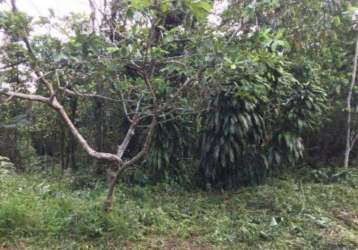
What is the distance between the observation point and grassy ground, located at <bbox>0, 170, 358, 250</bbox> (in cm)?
338

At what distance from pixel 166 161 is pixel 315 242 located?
215 cm

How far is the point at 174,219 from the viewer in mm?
3986

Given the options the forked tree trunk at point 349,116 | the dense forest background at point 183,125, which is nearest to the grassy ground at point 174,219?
the dense forest background at point 183,125

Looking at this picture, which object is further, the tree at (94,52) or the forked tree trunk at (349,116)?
the forked tree trunk at (349,116)

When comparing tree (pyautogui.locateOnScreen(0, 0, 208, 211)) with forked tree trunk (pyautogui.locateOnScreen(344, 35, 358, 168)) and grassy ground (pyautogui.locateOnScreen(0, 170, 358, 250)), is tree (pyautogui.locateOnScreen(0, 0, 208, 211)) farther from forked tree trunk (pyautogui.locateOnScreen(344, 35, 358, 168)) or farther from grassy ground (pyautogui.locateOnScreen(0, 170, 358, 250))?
forked tree trunk (pyautogui.locateOnScreen(344, 35, 358, 168))

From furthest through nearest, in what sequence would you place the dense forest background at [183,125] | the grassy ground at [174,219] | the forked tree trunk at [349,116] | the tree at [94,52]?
1. the forked tree trunk at [349,116]
2. the grassy ground at [174,219]
3. the dense forest background at [183,125]
4. the tree at [94,52]

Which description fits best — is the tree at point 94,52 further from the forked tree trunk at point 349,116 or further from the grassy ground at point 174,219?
the forked tree trunk at point 349,116

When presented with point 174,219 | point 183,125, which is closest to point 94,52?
point 174,219

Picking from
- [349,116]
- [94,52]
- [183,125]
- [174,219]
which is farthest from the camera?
[349,116]

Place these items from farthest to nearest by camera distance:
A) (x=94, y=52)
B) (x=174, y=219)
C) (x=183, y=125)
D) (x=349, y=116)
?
1. (x=349, y=116)
2. (x=183, y=125)
3. (x=174, y=219)
4. (x=94, y=52)

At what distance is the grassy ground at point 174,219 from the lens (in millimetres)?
3379

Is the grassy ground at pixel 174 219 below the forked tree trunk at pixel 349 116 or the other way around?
below

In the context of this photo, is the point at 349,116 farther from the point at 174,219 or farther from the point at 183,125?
the point at 174,219

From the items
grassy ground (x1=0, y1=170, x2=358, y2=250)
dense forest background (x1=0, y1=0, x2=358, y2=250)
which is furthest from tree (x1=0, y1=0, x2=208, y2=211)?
grassy ground (x1=0, y1=170, x2=358, y2=250)
